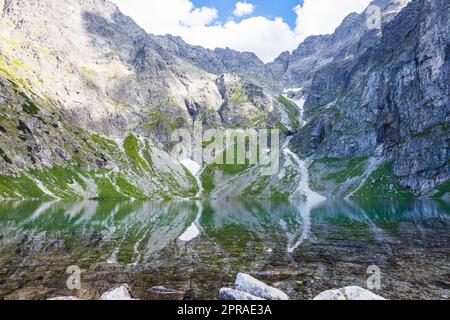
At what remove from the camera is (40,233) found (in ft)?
214

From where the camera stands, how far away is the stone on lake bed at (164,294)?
2822 centimetres

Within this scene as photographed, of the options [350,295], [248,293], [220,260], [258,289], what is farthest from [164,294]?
[220,260]

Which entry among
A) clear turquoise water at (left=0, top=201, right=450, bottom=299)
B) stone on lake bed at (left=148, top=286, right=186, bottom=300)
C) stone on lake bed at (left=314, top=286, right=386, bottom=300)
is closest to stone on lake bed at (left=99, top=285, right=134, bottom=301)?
clear turquoise water at (left=0, top=201, right=450, bottom=299)

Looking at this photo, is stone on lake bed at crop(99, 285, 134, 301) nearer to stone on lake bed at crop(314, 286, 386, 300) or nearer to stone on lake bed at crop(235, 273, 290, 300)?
stone on lake bed at crop(235, 273, 290, 300)

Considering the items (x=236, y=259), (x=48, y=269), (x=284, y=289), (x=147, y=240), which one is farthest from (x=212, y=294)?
(x=147, y=240)

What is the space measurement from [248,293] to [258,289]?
36.6 inches

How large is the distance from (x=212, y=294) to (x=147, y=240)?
109ft

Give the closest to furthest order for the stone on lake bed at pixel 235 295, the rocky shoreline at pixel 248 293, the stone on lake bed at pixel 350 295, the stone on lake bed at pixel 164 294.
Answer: the stone on lake bed at pixel 350 295
the rocky shoreline at pixel 248 293
the stone on lake bed at pixel 235 295
the stone on lake bed at pixel 164 294

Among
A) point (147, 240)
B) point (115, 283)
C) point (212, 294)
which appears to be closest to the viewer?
point (212, 294)

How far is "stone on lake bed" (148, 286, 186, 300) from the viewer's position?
28.2 m

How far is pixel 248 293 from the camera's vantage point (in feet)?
84.7

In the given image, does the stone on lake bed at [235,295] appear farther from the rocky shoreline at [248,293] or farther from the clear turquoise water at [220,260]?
the clear turquoise water at [220,260]

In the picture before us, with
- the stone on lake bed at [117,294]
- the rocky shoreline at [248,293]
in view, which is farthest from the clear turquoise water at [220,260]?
the stone on lake bed at [117,294]
